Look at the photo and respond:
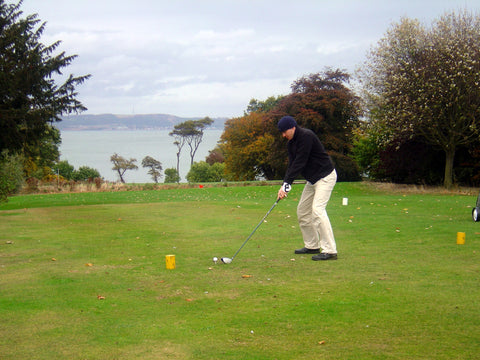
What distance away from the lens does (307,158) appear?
9.03m

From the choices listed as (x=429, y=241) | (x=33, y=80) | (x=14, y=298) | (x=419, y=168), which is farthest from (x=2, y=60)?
(x=419, y=168)

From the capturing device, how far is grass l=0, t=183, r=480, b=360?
487 cm

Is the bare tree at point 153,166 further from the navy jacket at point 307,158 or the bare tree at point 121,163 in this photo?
the navy jacket at point 307,158

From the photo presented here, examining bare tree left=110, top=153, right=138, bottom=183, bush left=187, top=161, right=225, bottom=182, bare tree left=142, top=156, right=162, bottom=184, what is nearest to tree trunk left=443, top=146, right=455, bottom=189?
bush left=187, top=161, right=225, bottom=182

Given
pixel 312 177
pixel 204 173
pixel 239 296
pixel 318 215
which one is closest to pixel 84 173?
pixel 204 173

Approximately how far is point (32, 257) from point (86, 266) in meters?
1.54

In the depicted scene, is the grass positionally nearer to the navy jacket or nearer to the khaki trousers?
the khaki trousers

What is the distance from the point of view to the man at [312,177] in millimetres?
8945

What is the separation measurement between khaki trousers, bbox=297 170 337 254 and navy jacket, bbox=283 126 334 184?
155 mm

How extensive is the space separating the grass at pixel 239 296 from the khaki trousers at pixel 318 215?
42 cm

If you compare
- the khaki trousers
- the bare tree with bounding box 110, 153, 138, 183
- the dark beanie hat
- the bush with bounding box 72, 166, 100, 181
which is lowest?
the khaki trousers

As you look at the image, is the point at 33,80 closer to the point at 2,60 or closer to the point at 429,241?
the point at 2,60

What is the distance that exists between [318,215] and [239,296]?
288cm

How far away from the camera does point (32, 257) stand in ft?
31.3
